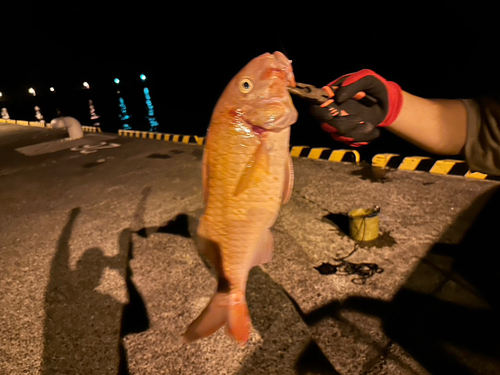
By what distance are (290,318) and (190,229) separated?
2.07 metres

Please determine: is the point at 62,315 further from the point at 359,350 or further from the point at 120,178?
the point at 120,178

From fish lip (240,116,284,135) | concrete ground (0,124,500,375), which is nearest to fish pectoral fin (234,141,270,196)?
fish lip (240,116,284,135)

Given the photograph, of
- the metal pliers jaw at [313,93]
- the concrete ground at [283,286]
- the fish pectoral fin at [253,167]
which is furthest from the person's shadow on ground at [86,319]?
the metal pliers jaw at [313,93]

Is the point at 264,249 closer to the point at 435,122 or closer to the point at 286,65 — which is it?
the point at 286,65

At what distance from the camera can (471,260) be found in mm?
3074

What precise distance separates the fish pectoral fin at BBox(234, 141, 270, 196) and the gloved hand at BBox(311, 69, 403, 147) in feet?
2.26

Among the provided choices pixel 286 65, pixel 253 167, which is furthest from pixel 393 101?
pixel 253 167

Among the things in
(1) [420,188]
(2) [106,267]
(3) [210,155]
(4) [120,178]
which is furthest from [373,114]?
(4) [120,178]

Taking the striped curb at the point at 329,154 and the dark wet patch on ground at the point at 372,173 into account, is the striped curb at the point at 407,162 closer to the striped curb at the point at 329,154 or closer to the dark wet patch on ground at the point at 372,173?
the striped curb at the point at 329,154

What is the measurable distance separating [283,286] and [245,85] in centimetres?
209

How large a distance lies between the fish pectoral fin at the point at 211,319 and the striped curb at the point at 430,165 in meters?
4.53

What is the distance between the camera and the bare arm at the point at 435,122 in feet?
7.55

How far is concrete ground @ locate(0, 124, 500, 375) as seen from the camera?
2391 mm

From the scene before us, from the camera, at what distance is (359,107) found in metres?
2.39
